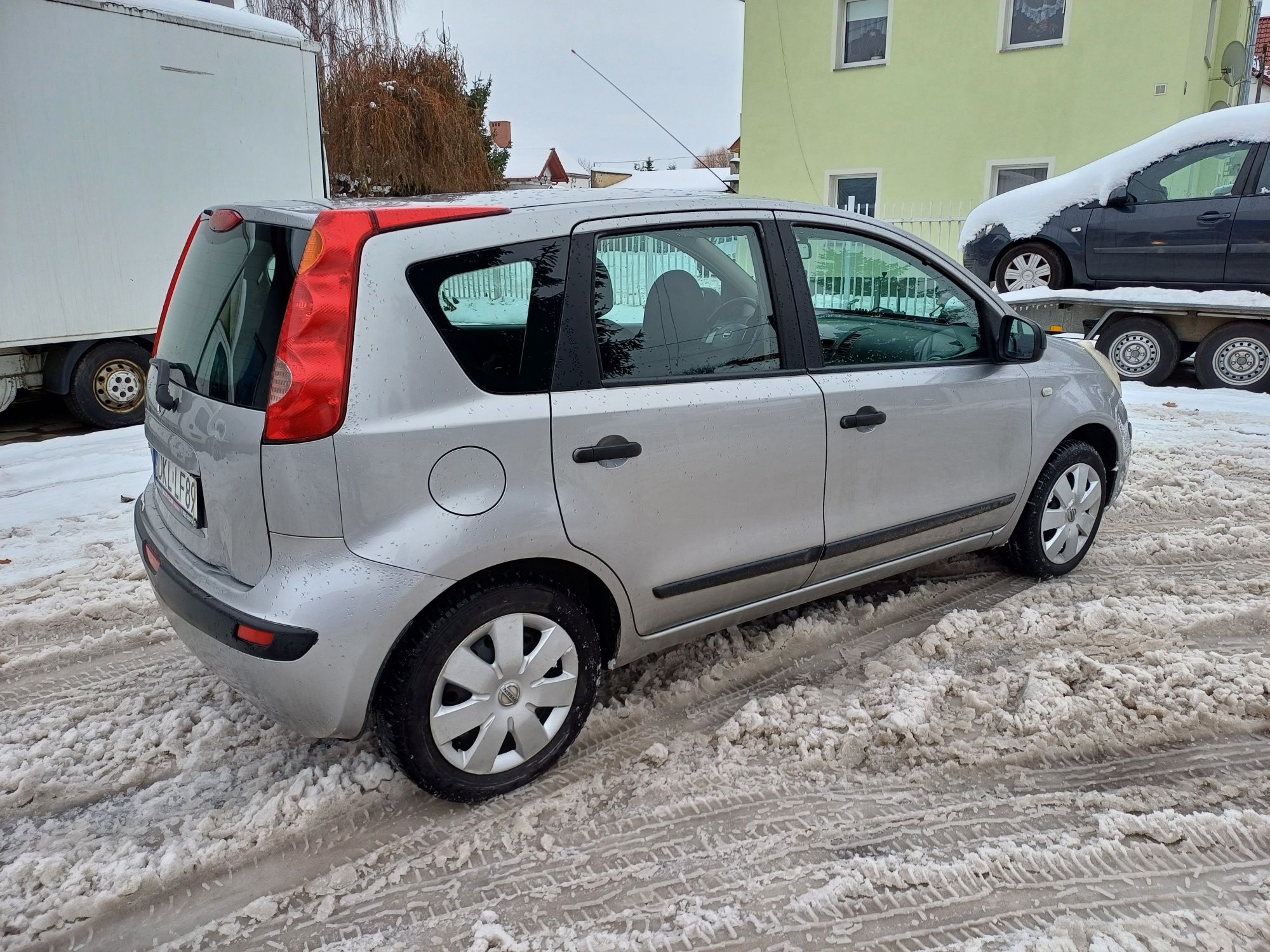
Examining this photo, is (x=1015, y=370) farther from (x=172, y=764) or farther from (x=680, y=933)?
(x=172, y=764)

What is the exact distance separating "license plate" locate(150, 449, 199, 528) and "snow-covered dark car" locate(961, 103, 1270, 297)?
9.66 meters

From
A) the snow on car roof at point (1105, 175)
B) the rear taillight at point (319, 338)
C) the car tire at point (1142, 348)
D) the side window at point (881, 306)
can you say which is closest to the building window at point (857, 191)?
the snow on car roof at point (1105, 175)

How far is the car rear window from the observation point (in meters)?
2.49

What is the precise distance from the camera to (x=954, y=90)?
51.3ft

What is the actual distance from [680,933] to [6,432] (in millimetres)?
7979

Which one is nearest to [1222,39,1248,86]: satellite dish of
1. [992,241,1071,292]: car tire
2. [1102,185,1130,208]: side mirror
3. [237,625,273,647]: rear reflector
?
[1102,185,1130,208]: side mirror

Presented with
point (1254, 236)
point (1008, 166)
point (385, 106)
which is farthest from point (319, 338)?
point (385, 106)

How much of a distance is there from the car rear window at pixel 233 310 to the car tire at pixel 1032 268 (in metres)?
9.50

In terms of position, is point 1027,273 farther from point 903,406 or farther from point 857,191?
point 903,406

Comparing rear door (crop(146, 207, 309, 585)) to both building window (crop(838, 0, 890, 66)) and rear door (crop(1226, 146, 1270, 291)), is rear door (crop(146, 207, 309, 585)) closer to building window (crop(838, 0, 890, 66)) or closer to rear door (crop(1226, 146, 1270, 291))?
rear door (crop(1226, 146, 1270, 291))

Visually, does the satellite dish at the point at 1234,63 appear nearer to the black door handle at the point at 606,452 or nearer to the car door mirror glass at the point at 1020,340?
the car door mirror glass at the point at 1020,340

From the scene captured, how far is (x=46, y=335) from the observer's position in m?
7.32

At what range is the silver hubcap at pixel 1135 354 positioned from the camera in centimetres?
950

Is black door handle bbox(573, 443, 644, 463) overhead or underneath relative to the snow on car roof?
underneath
